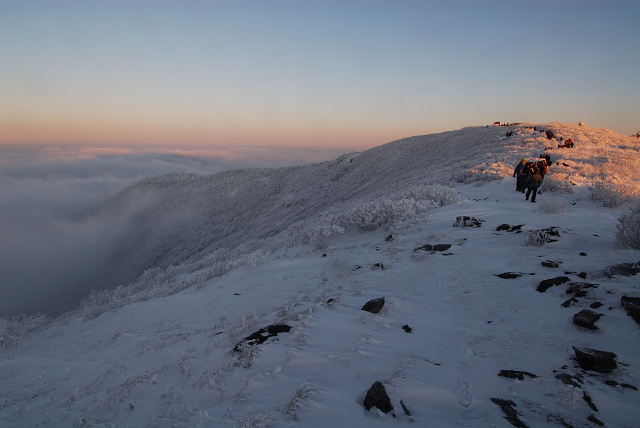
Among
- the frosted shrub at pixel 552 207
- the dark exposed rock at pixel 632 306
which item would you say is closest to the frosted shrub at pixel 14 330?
the dark exposed rock at pixel 632 306

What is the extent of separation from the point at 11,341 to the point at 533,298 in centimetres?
851

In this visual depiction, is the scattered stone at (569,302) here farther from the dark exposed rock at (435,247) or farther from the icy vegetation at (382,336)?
the dark exposed rock at (435,247)

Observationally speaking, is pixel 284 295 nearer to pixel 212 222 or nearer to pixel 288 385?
pixel 288 385

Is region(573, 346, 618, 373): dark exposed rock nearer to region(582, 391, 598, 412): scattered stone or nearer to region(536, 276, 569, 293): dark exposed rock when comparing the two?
region(582, 391, 598, 412): scattered stone

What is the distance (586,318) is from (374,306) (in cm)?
230

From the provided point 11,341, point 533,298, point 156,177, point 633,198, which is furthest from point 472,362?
point 156,177

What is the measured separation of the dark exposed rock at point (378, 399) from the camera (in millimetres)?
2725

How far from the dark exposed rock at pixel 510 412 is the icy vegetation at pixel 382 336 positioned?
0.04 ft

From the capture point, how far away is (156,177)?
6319 centimetres

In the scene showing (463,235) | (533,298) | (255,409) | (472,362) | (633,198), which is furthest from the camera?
(633,198)

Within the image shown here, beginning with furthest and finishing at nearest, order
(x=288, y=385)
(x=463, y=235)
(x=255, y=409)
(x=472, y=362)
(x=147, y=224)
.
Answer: (x=147, y=224) → (x=463, y=235) → (x=472, y=362) → (x=288, y=385) → (x=255, y=409)

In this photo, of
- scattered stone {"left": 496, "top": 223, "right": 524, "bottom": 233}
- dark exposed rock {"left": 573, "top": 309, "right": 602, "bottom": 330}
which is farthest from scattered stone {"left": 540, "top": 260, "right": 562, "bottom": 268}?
scattered stone {"left": 496, "top": 223, "right": 524, "bottom": 233}

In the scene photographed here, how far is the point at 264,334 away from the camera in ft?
14.0

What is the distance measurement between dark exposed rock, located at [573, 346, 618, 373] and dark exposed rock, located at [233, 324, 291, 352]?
3.00m
